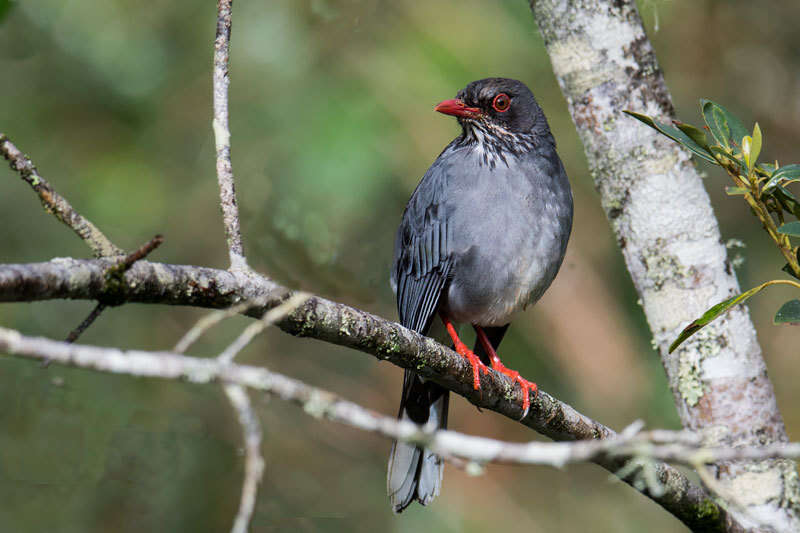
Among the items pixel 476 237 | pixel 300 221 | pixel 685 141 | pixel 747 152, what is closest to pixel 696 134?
pixel 685 141

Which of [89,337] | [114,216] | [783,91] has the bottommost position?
[89,337]

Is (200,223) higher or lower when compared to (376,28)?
lower

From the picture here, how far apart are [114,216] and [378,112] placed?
207cm

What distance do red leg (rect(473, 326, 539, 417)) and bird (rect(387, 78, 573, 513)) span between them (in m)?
0.02

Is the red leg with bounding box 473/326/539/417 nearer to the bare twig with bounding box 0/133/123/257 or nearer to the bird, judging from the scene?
the bird

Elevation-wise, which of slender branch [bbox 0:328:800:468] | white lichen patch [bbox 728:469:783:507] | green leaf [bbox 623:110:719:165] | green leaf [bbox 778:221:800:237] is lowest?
slender branch [bbox 0:328:800:468]

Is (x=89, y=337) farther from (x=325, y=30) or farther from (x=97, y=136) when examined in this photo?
(x=325, y=30)

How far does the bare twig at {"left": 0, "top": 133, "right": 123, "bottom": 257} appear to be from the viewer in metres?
1.76

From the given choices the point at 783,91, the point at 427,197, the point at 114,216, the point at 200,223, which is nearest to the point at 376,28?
the point at 200,223

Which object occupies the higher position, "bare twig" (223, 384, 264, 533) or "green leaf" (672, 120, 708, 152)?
"green leaf" (672, 120, 708, 152)

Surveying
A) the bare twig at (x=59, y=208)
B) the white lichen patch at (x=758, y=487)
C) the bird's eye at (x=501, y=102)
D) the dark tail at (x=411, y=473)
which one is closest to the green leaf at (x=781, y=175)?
the white lichen patch at (x=758, y=487)

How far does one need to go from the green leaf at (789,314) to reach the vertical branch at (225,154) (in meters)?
1.52

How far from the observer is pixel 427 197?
410 centimetres

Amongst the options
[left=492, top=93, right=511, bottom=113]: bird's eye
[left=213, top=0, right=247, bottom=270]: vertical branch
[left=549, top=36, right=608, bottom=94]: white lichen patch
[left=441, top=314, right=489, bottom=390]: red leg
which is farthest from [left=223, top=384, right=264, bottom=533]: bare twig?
[left=492, top=93, right=511, bottom=113]: bird's eye
